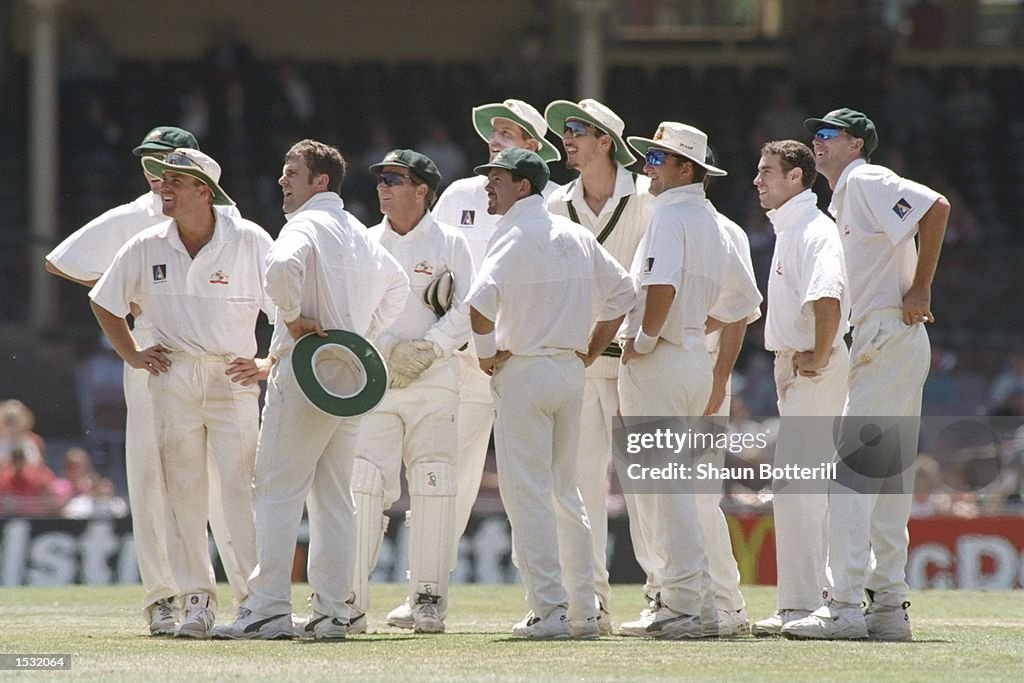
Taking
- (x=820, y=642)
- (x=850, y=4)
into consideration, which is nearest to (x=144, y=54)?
(x=850, y=4)

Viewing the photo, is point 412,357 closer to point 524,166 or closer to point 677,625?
point 524,166

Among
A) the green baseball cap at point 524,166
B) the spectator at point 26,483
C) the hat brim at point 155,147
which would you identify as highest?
the hat brim at point 155,147

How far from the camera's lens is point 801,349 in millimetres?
9031

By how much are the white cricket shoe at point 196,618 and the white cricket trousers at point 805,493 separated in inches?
106

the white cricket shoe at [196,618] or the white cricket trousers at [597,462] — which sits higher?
the white cricket trousers at [597,462]

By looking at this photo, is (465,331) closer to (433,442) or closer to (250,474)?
(433,442)

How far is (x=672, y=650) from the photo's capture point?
7875mm

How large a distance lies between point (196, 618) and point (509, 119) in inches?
119

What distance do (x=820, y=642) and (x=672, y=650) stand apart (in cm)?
80

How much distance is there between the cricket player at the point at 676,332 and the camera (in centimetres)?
847

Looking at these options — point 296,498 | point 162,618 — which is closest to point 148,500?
point 162,618

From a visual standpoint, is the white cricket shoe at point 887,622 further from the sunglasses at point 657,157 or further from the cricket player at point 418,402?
the sunglasses at point 657,157

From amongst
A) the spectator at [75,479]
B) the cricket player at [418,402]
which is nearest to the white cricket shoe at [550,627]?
the cricket player at [418,402]

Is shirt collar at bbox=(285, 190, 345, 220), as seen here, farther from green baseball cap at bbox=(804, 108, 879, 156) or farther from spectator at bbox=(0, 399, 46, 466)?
spectator at bbox=(0, 399, 46, 466)
